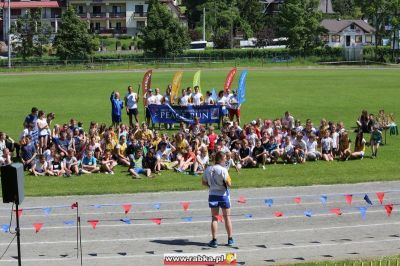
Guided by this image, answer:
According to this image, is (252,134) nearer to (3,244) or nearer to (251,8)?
(3,244)

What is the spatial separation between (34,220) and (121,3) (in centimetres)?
11024

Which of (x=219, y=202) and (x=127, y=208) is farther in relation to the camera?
(x=127, y=208)

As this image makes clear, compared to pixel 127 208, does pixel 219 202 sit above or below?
above

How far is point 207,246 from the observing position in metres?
14.4

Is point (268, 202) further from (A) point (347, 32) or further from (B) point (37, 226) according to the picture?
(A) point (347, 32)

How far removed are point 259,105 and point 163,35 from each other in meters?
50.4

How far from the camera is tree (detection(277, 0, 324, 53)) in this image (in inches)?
3735

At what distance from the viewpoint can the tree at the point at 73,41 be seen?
83.8 metres

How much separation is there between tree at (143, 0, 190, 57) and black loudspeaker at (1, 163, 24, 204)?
254 feet

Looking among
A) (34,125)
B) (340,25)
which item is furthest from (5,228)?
(340,25)

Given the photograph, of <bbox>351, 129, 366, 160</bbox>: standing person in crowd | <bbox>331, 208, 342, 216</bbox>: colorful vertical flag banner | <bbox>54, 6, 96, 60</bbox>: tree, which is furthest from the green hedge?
<bbox>331, 208, 342, 216</bbox>: colorful vertical flag banner

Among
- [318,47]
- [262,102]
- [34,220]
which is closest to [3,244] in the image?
[34,220]

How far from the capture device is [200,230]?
15.6m

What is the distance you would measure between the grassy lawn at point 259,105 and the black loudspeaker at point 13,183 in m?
7.65
